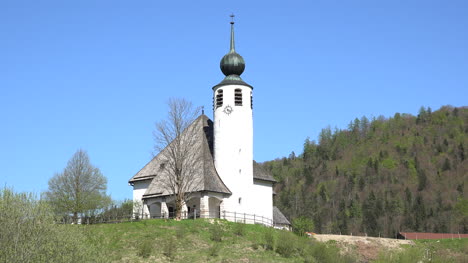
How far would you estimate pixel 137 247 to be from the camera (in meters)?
39.2

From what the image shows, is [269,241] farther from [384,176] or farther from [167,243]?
[384,176]

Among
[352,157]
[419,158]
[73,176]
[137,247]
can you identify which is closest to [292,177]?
[352,157]

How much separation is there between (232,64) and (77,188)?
17658 millimetres

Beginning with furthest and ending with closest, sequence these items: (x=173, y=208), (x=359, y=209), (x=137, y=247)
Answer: (x=359, y=209) → (x=173, y=208) → (x=137, y=247)

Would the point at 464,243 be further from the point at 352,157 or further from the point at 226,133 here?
the point at 352,157

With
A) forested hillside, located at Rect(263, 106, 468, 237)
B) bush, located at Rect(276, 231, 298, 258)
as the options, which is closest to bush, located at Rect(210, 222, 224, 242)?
bush, located at Rect(276, 231, 298, 258)

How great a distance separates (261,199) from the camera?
175 ft

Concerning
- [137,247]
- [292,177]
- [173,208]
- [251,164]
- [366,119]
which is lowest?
[137,247]

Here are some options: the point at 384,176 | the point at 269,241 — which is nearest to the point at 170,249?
the point at 269,241

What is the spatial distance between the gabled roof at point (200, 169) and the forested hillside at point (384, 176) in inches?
2186

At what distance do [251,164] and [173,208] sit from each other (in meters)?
6.90

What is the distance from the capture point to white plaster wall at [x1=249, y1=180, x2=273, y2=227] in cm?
5231

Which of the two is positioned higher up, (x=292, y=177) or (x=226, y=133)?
(x=292, y=177)

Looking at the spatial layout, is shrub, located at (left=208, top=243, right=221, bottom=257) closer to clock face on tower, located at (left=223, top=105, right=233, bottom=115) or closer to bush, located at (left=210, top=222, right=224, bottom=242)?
bush, located at (left=210, top=222, right=224, bottom=242)
